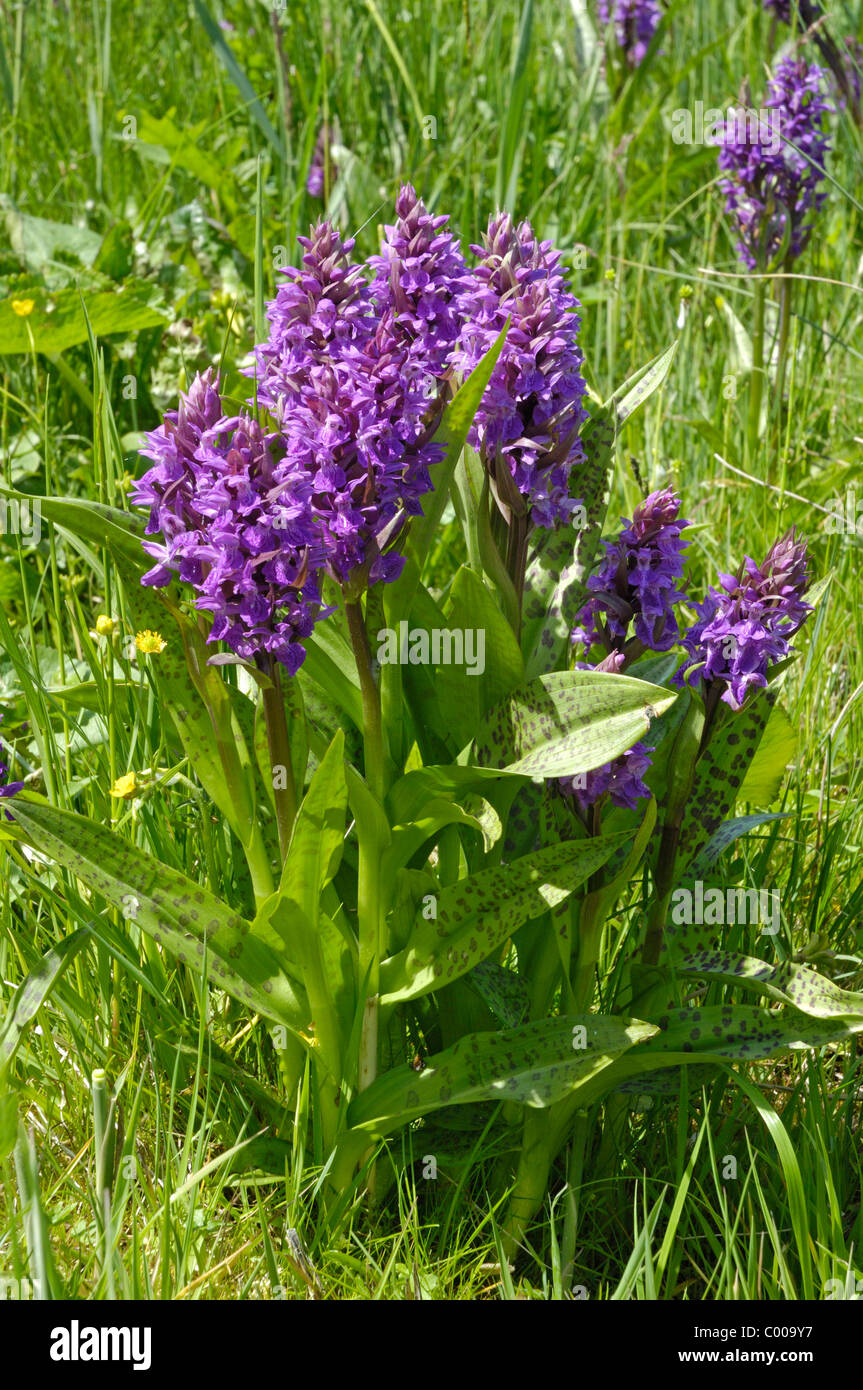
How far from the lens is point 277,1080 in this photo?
2.06m

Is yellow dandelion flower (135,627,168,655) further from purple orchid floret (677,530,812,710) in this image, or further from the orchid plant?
purple orchid floret (677,530,812,710)

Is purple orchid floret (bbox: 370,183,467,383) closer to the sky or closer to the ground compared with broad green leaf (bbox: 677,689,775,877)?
closer to the sky

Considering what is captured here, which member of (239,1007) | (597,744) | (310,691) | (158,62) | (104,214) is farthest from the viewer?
(158,62)

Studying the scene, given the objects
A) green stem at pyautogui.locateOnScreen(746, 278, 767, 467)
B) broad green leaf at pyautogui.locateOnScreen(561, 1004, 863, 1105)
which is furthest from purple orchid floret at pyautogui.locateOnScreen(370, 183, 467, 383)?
green stem at pyautogui.locateOnScreen(746, 278, 767, 467)

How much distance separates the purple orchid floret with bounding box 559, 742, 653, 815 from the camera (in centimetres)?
161

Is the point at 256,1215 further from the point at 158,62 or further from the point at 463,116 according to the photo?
the point at 158,62

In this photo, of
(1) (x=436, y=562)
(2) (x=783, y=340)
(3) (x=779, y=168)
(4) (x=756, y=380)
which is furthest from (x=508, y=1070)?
(3) (x=779, y=168)

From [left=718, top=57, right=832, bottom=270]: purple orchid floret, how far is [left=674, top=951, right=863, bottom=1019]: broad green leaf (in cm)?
258

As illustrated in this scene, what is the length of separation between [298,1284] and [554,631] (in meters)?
1.01

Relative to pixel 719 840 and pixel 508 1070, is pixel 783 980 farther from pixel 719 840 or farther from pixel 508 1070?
pixel 508 1070

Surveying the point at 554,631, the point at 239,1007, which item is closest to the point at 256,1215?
the point at 239,1007

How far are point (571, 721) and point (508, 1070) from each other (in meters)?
0.49

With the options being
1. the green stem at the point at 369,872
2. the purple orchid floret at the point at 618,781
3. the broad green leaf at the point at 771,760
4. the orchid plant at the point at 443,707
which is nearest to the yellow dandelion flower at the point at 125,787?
the orchid plant at the point at 443,707
